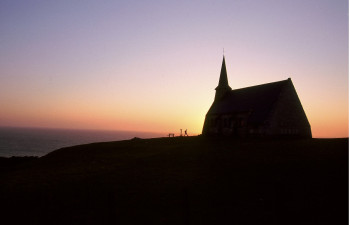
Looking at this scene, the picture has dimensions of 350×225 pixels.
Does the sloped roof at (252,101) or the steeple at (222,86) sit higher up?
the steeple at (222,86)

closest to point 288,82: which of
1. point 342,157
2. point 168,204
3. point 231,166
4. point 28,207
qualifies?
point 342,157

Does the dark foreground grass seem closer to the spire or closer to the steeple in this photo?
the steeple

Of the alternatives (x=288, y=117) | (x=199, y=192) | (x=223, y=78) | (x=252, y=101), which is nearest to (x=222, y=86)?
(x=223, y=78)

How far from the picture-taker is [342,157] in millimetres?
21609

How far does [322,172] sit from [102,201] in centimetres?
1515

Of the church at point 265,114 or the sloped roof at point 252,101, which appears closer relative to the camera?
the church at point 265,114

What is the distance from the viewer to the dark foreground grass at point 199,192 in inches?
507

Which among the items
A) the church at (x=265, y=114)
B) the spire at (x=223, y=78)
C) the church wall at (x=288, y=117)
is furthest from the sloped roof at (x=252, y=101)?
the spire at (x=223, y=78)

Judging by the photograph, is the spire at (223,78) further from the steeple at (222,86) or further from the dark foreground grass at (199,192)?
the dark foreground grass at (199,192)

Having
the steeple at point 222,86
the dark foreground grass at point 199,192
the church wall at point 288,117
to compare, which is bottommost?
the dark foreground grass at point 199,192

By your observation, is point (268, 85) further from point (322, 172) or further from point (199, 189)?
point (199, 189)

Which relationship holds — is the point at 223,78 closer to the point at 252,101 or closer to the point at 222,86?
the point at 222,86

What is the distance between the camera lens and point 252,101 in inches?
1650

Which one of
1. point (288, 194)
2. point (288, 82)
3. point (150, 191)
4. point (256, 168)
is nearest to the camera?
point (288, 194)
